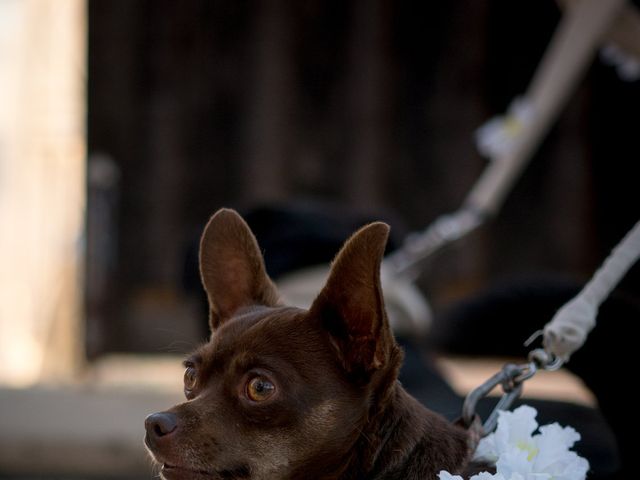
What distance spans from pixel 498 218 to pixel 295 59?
1352 millimetres

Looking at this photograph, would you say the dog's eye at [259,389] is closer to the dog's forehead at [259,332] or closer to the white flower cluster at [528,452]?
the dog's forehead at [259,332]

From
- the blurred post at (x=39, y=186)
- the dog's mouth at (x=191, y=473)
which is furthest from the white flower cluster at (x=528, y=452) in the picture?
the blurred post at (x=39, y=186)

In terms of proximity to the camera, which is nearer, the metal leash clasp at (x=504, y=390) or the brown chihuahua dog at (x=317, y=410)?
the brown chihuahua dog at (x=317, y=410)

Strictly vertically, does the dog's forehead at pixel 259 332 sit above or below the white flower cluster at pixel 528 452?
above

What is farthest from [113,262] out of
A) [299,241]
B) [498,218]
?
[299,241]

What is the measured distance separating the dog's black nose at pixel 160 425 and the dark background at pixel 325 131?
12.1 feet

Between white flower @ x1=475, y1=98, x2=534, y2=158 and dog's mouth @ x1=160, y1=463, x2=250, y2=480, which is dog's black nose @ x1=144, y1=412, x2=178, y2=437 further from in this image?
white flower @ x1=475, y1=98, x2=534, y2=158

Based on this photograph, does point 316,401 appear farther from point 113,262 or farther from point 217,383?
point 113,262

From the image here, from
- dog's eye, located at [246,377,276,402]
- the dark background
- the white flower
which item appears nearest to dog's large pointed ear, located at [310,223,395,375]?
dog's eye, located at [246,377,276,402]

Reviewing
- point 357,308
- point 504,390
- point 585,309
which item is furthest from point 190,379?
point 585,309

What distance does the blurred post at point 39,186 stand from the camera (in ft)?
19.5

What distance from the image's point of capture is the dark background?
4906 mm

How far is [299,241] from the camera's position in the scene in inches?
109

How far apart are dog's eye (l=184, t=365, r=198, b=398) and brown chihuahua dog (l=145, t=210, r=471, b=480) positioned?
38mm
